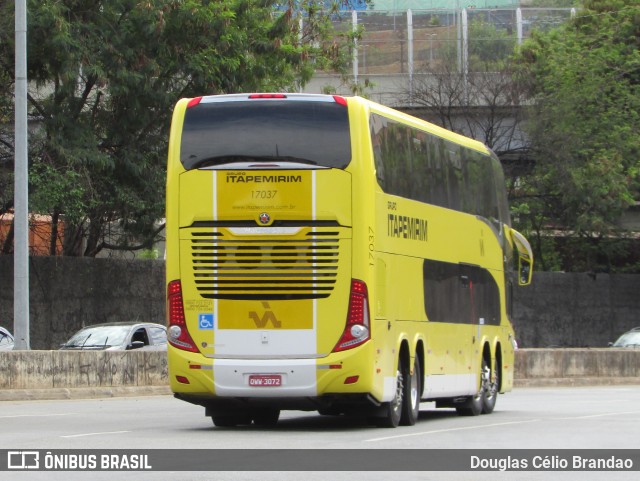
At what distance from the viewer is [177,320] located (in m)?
17.5

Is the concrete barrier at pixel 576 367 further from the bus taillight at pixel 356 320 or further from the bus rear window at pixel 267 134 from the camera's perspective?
the bus rear window at pixel 267 134

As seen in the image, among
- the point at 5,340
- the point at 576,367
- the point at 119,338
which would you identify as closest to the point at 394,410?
the point at 119,338

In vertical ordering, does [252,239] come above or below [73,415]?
above

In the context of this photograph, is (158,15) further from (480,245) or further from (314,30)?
(480,245)

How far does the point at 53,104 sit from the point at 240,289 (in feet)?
65.9

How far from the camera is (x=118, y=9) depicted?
36.0 meters

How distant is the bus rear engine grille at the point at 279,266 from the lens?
17.2 metres

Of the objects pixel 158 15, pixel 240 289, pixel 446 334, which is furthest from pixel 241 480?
pixel 158 15

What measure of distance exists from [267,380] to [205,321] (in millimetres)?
1094

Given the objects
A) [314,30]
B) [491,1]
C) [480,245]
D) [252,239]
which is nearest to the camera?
[252,239]

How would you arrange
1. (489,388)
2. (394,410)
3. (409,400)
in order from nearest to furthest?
(394,410) → (409,400) → (489,388)

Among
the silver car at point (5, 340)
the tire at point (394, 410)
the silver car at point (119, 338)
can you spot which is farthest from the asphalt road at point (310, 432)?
the silver car at point (5, 340)

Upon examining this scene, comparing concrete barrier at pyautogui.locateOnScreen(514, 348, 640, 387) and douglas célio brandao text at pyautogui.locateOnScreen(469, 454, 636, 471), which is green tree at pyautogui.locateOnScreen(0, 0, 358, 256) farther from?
douglas célio brandao text at pyautogui.locateOnScreen(469, 454, 636, 471)

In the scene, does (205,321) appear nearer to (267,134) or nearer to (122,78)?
(267,134)
